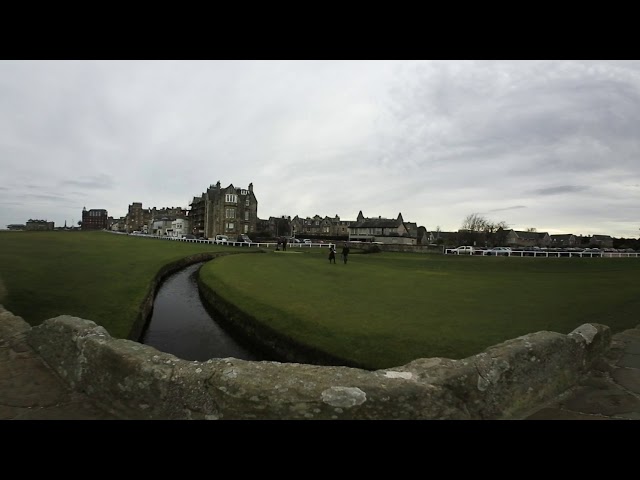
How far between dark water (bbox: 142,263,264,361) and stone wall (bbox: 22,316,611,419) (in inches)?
279

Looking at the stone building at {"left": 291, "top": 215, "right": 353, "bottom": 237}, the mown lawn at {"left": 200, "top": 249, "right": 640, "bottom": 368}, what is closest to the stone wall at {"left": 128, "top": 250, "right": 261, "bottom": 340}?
the mown lawn at {"left": 200, "top": 249, "right": 640, "bottom": 368}

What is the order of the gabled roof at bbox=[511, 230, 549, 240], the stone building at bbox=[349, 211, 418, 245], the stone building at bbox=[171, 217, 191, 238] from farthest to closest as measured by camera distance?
the gabled roof at bbox=[511, 230, 549, 240], the stone building at bbox=[171, 217, 191, 238], the stone building at bbox=[349, 211, 418, 245]

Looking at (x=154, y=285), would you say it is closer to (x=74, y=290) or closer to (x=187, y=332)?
(x=74, y=290)

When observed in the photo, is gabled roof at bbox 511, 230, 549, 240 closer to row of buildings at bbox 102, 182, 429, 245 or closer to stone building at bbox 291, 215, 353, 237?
row of buildings at bbox 102, 182, 429, 245

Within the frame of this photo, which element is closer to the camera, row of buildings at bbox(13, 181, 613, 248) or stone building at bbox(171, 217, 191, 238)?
row of buildings at bbox(13, 181, 613, 248)

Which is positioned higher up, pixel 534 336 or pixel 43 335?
pixel 534 336

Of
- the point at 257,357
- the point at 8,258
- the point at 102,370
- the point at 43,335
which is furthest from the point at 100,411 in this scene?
the point at 8,258

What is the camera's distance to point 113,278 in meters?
18.2

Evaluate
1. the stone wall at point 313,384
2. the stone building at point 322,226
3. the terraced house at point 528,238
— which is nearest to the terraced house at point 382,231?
the stone building at point 322,226

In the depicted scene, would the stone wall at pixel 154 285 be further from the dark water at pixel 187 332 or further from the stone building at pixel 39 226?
the stone building at pixel 39 226

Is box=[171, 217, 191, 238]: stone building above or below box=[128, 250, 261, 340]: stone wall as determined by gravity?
above

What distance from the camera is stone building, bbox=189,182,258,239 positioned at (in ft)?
273

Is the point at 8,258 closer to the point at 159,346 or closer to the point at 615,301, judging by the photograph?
the point at 159,346

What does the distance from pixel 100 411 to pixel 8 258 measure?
966 inches
